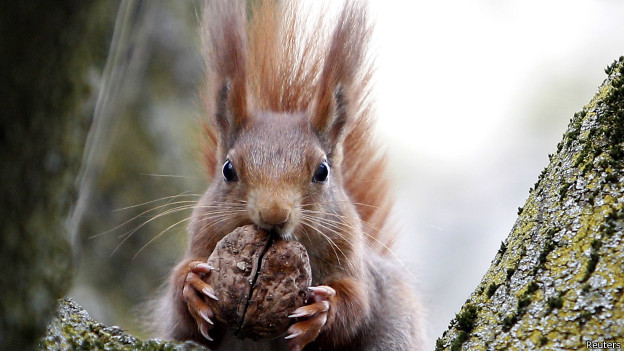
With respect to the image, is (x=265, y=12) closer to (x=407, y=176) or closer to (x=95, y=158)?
(x=95, y=158)

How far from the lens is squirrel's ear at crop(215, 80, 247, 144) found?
7.75 ft

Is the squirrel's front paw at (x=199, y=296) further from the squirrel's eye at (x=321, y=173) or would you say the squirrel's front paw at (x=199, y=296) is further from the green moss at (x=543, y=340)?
the green moss at (x=543, y=340)

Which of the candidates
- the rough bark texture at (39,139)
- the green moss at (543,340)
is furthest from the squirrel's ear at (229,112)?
the green moss at (543,340)

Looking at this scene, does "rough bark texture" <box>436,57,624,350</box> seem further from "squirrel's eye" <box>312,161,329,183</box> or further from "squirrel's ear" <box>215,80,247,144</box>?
"squirrel's ear" <box>215,80,247,144</box>

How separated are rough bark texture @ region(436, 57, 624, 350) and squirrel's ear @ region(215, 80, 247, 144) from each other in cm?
108

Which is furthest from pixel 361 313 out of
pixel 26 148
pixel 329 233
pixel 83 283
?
pixel 83 283

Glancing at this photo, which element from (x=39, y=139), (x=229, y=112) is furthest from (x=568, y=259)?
(x=229, y=112)

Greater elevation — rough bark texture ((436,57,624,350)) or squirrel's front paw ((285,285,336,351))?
rough bark texture ((436,57,624,350))

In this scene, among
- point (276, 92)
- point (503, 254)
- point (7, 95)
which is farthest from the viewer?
point (276, 92)

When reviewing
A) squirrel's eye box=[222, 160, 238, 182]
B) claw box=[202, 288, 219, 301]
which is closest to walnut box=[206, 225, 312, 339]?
claw box=[202, 288, 219, 301]

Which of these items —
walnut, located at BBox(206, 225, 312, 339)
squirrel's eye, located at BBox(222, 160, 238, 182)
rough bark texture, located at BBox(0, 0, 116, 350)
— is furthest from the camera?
squirrel's eye, located at BBox(222, 160, 238, 182)

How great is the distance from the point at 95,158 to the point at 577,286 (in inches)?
92.2

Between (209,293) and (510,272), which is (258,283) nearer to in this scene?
(209,293)

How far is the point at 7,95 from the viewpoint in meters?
0.98
